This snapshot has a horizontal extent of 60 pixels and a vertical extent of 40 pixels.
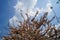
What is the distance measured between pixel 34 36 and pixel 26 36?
1.99 ft

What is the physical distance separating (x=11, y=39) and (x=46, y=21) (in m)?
2.97

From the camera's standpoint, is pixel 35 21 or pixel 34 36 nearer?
pixel 34 36

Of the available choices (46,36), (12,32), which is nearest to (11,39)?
(12,32)

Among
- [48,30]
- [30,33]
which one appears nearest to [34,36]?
[30,33]

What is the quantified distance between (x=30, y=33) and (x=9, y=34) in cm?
194

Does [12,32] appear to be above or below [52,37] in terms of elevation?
above

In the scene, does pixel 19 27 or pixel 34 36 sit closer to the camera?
pixel 34 36

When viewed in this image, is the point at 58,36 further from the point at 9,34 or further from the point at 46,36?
the point at 9,34

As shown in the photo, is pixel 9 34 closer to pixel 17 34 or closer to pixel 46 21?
pixel 17 34

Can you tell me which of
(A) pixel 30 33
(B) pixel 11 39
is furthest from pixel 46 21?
(B) pixel 11 39

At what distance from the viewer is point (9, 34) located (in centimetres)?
1506

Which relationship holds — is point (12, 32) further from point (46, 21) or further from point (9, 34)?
point (46, 21)

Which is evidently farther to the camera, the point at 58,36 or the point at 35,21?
the point at 35,21

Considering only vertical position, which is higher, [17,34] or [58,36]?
[17,34]
